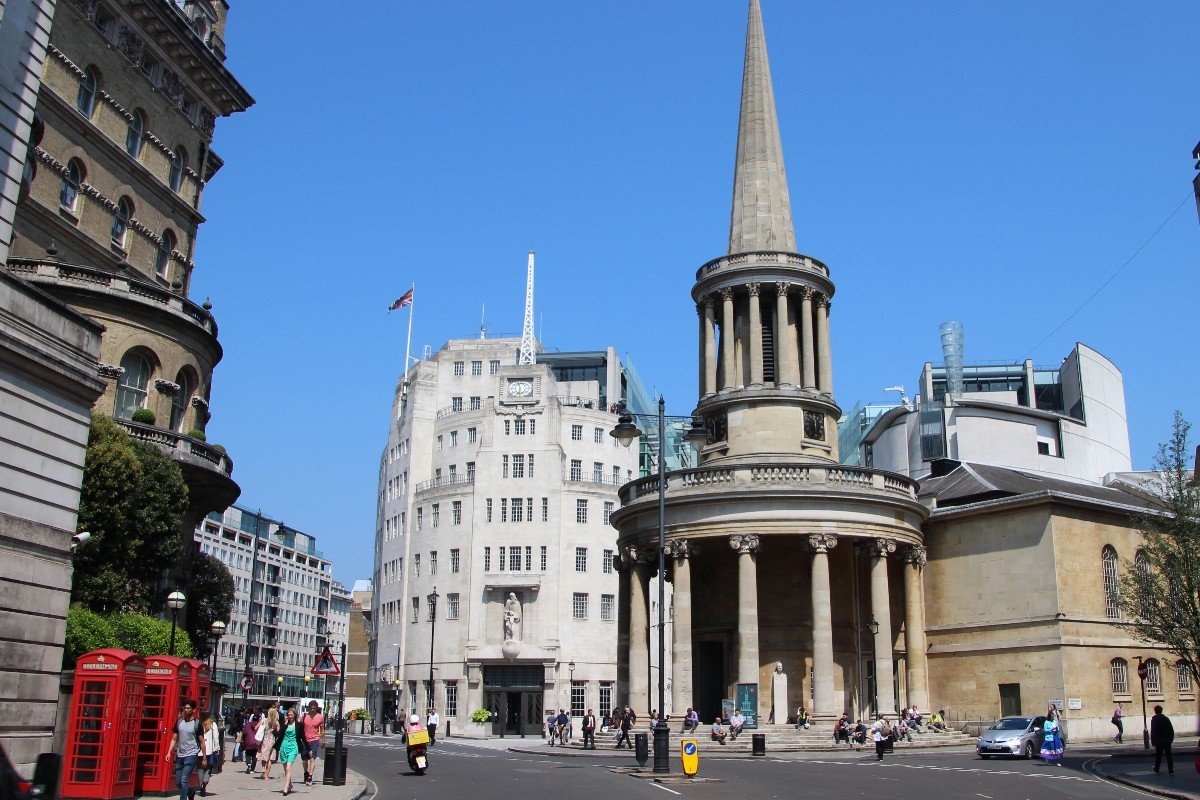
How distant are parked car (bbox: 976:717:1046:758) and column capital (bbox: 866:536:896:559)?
8122 millimetres

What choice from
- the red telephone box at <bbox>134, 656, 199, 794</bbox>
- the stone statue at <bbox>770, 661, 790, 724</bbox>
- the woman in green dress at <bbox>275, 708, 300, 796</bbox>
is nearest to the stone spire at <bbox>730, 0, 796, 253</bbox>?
the stone statue at <bbox>770, 661, 790, 724</bbox>

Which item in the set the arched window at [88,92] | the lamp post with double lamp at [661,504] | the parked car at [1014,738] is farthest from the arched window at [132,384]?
the parked car at [1014,738]

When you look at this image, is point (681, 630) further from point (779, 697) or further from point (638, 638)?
point (779, 697)

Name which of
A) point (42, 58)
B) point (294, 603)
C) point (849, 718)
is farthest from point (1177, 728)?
point (294, 603)

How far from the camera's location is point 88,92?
133ft

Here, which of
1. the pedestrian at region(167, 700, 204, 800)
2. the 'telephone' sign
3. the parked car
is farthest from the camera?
the parked car

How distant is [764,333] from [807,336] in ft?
6.21

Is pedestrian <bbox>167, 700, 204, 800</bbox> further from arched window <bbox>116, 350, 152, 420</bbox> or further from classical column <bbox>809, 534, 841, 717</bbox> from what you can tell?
classical column <bbox>809, 534, 841, 717</bbox>

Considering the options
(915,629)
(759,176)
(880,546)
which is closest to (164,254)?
(759,176)

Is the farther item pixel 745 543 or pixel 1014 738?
pixel 745 543

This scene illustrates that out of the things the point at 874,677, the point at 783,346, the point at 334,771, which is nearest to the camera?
the point at 334,771

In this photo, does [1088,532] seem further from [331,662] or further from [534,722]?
[534,722]

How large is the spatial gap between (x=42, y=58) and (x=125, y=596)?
1765 centimetres

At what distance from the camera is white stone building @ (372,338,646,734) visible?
81625mm
